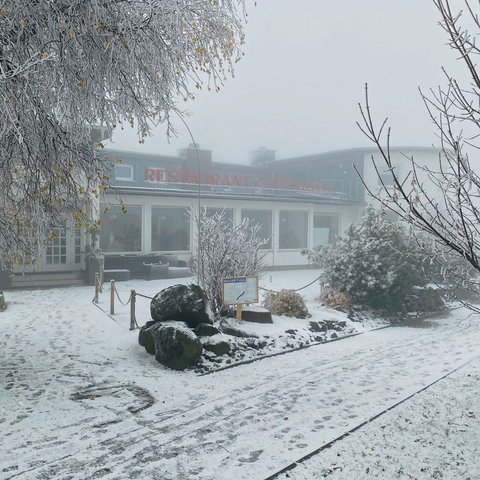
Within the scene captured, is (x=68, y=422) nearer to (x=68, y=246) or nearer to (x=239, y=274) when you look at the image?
(x=239, y=274)

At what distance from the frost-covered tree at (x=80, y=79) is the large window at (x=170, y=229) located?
15.2 m

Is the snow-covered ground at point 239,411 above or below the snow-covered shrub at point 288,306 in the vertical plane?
below

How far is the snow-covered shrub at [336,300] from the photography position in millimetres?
12969

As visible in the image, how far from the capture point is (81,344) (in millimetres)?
9320

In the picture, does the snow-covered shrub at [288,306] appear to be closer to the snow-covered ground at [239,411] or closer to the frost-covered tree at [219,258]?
the frost-covered tree at [219,258]

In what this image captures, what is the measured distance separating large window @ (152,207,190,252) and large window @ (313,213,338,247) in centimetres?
840

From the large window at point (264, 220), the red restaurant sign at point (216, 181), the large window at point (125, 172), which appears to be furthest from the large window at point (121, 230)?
the large window at point (125, 172)

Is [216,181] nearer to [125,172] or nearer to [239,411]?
[125,172]

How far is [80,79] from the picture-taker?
6039mm

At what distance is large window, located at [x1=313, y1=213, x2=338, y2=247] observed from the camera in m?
27.6

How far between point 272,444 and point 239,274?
5909mm

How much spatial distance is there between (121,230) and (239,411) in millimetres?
16699

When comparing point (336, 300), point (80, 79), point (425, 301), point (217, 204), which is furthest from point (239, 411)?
point (217, 204)

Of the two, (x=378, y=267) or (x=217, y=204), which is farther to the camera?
(x=217, y=204)
